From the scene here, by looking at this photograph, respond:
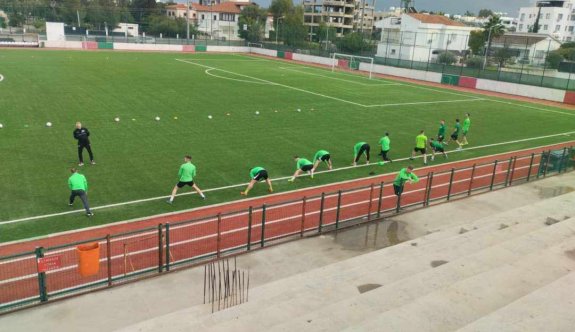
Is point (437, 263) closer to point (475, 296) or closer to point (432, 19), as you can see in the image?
point (475, 296)

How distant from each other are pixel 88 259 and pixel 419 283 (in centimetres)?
677

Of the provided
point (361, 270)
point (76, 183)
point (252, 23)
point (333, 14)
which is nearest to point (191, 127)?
point (76, 183)

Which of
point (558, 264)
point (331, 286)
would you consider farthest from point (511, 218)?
point (331, 286)

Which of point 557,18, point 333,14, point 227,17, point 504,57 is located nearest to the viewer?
point 504,57

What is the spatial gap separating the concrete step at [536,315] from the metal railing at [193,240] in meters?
6.28

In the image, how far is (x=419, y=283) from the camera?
9.86 metres

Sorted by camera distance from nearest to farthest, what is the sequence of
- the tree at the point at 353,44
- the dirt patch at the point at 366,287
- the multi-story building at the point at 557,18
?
1. the dirt patch at the point at 366,287
2. the tree at the point at 353,44
3. the multi-story building at the point at 557,18

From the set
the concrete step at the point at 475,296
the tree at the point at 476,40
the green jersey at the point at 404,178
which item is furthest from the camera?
the tree at the point at 476,40

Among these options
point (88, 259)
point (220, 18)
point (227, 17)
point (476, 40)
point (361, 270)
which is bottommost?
point (361, 270)

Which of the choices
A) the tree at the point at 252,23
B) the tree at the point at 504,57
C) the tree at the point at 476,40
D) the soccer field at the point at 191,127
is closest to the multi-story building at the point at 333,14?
the tree at the point at 252,23

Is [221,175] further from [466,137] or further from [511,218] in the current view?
[466,137]

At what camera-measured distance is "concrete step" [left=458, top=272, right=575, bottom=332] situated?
7316 millimetres

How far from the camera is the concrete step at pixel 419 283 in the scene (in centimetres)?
825

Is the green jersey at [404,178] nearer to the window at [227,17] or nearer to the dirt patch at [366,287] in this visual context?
the dirt patch at [366,287]
